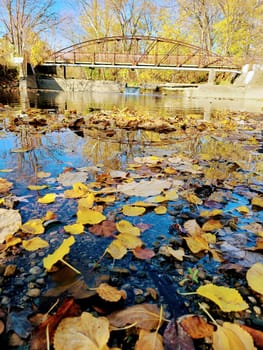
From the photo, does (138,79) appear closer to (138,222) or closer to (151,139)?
(151,139)

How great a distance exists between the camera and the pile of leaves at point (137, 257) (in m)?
0.42

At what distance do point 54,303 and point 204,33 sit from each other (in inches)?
877

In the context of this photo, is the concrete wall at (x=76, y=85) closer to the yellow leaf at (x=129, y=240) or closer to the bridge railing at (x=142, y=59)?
the bridge railing at (x=142, y=59)

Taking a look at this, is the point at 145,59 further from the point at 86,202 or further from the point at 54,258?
the point at 54,258

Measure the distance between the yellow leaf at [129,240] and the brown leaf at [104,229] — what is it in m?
0.04

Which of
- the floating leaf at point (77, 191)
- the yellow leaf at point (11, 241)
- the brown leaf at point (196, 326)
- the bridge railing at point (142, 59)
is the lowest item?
the brown leaf at point (196, 326)

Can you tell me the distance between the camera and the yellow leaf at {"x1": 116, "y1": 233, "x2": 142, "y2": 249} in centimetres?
66

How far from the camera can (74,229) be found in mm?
723

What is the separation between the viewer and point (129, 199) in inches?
37.4

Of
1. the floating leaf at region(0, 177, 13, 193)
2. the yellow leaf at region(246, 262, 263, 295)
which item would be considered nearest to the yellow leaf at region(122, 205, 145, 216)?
the yellow leaf at region(246, 262, 263, 295)

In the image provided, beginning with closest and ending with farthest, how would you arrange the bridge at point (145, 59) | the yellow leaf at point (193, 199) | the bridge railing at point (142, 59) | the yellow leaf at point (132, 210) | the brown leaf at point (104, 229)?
the brown leaf at point (104, 229)
the yellow leaf at point (132, 210)
the yellow leaf at point (193, 199)
the bridge at point (145, 59)
the bridge railing at point (142, 59)

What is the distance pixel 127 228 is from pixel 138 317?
0.30m

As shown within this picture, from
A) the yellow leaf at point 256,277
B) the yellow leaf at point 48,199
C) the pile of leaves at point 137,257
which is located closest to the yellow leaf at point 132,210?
the pile of leaves at point 137,257

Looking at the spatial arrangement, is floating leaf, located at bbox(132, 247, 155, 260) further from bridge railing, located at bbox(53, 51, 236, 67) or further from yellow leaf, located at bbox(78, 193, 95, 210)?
bridge railing, located at bbox(53, 51, 236, 67)
